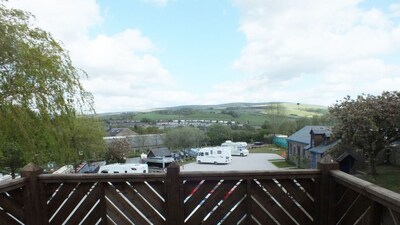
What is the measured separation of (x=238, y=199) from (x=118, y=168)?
763 inches

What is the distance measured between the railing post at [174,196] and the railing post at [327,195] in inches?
49.3

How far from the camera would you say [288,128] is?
4359cm

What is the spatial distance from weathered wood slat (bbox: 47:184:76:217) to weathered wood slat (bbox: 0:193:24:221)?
24 centimetres

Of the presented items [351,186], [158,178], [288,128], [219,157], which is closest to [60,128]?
[158,178]

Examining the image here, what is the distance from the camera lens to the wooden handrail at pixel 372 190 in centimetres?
186

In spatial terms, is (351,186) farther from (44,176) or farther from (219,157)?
(219,157)

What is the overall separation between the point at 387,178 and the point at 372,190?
61.4ft

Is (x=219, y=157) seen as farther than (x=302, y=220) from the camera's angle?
Yes

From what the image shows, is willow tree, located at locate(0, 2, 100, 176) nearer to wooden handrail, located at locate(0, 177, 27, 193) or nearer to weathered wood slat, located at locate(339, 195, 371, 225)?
wooden handrail, located at locate(0, 177, 27, 193)

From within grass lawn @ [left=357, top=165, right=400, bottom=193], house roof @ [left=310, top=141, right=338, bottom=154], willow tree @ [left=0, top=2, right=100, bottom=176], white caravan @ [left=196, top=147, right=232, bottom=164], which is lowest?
white caravan @ [left=196, top=147, right=232, bottom=164]

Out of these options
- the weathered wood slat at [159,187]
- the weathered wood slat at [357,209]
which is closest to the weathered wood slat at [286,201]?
the weathered wood slat at [357,209]

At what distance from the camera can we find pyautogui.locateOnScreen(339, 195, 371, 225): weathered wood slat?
229 centimetres

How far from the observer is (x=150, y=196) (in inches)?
111

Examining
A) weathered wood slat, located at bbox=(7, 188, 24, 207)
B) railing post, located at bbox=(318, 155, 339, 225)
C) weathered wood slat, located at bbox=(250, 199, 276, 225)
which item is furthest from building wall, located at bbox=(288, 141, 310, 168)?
weathered wood slat, located at bbox=(7, 188, 24, 207)
